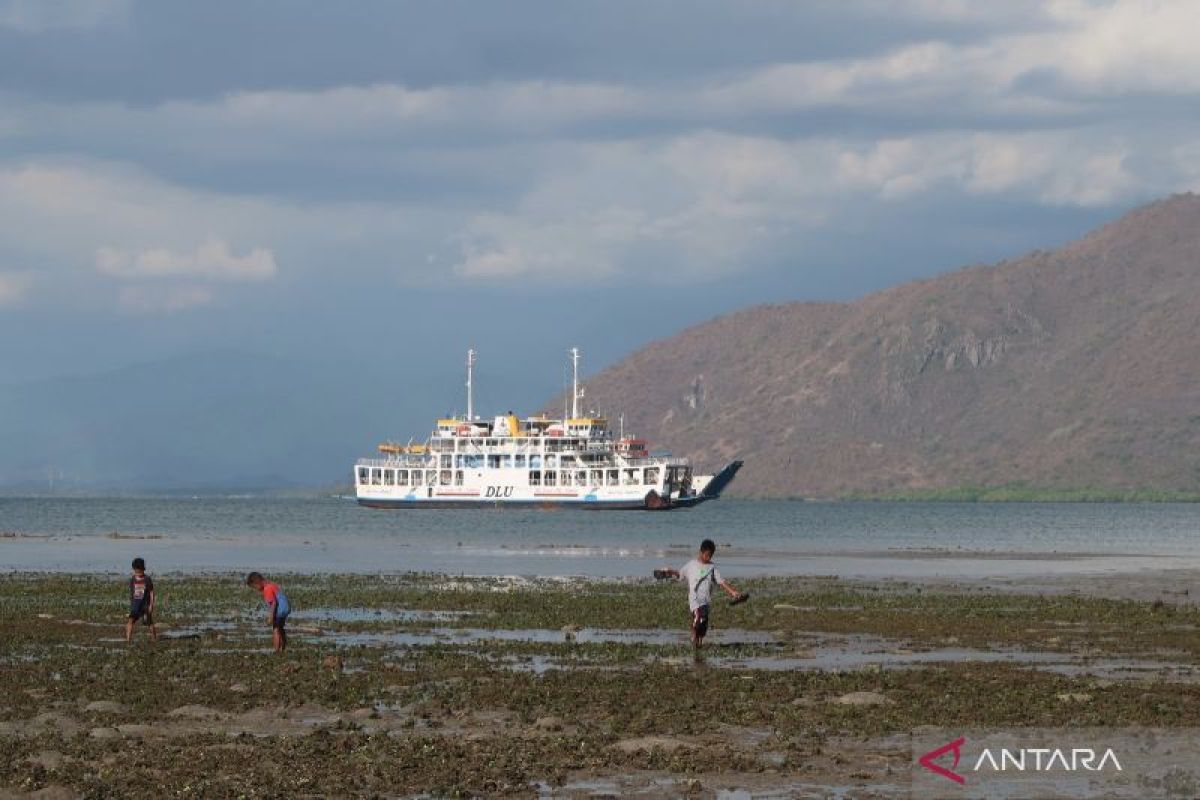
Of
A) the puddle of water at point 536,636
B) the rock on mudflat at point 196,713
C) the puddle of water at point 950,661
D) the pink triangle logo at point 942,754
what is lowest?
the pink triangle logo at point 942,754

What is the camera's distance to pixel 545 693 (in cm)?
2766

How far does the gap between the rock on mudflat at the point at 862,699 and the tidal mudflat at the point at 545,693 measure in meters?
0.06

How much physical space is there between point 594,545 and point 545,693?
75811 millimetres

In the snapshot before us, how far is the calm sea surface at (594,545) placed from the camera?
7500 centimetres

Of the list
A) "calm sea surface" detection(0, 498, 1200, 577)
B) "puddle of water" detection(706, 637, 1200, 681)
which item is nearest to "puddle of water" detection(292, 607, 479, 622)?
"puddle of water" detection(706, 637, 1200, 681)

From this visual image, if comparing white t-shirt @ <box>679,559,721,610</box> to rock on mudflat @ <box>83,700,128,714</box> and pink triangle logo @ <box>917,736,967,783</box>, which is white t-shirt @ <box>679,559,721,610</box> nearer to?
pink triangle logo @ <box>917,736,967,783</box>

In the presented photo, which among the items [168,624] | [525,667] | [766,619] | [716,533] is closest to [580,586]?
[766,619]

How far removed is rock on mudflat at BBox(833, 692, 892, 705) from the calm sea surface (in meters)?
41.2

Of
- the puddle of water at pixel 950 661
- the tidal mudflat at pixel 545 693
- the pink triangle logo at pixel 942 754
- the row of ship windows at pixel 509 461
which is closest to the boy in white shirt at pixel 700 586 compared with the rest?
the tidal mudflat at pixel 545 693

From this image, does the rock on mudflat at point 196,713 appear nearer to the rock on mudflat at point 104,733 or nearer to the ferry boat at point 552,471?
the rock on mudflat at point 104,733

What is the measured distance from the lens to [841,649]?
35.9m

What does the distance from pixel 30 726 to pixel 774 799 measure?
10.3 meters

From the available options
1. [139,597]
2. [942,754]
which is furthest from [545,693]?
[139,597]

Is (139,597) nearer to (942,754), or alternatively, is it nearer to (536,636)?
(536,636)
